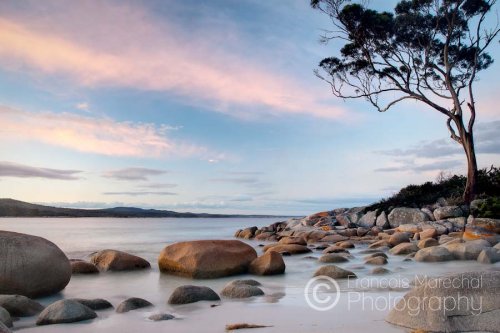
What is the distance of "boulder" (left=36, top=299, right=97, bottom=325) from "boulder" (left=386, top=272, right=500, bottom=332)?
3.02 metres

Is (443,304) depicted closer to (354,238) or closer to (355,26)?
(354,238)

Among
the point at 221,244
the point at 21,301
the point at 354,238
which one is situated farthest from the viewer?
the point at 354,238

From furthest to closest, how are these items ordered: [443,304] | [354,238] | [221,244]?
[354,238] < [221,244] < [443,304]

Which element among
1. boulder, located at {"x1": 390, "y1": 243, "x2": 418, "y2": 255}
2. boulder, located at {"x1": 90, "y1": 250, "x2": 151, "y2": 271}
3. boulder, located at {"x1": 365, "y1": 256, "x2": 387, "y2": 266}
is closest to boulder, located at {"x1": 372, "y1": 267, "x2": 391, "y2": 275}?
boulder, located at {"x1": 365, "y1": 256, "x2": 387, "y2": 266}

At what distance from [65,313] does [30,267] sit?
2.10m

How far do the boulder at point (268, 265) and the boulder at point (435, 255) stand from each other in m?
3.01

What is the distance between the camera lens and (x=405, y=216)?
724 inches

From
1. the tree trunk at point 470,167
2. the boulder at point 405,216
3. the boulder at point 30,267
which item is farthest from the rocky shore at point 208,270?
the tree trunk at point 470,167

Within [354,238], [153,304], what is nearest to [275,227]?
[354,238]

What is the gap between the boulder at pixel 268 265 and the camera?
26.0 feet

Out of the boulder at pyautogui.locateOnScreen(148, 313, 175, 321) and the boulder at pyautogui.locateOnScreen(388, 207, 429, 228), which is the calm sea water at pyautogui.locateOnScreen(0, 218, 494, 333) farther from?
the boulder at pyautogui.locateOnScreen(388, 207, 429, 228)

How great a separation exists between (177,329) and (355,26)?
68.8 feet

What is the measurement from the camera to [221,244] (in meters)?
8.45

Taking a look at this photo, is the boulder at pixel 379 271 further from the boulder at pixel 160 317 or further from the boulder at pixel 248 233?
the boulder at pixel 248 233
